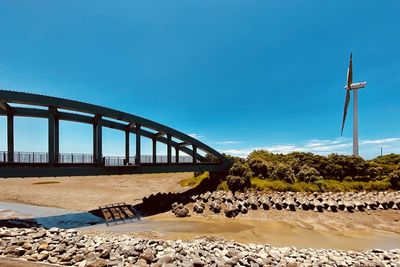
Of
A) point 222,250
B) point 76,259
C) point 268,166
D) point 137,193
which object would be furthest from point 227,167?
point 76,259

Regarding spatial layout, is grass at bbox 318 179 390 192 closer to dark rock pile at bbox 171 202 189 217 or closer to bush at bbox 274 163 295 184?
bush at bbox 274 163 295 184

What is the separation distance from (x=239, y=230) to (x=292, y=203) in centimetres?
840

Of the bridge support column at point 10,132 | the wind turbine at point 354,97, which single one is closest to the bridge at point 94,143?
the bridge support column at point 10,132

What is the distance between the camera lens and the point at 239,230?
2059 centimetres

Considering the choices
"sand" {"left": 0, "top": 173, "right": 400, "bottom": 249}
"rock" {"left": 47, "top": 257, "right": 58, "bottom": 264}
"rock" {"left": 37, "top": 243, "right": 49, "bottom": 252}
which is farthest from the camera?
"sand" {"left": 0, "top": 173, "right": 400, "bottom": 249}

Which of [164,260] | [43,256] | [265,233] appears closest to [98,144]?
[43,256]

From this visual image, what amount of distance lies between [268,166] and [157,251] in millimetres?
26449

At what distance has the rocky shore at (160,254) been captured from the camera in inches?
464

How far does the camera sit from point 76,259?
39.3 ft

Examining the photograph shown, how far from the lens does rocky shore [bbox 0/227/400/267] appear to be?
11789 mm

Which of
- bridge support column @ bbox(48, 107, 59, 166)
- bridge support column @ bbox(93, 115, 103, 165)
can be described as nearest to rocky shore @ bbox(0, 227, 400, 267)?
bridge support column @ bbox(48, 107, 59, 166)

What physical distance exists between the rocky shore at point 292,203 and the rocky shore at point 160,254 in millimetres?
11230

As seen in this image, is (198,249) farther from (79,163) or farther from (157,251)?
(79,163)

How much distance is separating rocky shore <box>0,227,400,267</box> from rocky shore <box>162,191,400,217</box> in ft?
36.8
